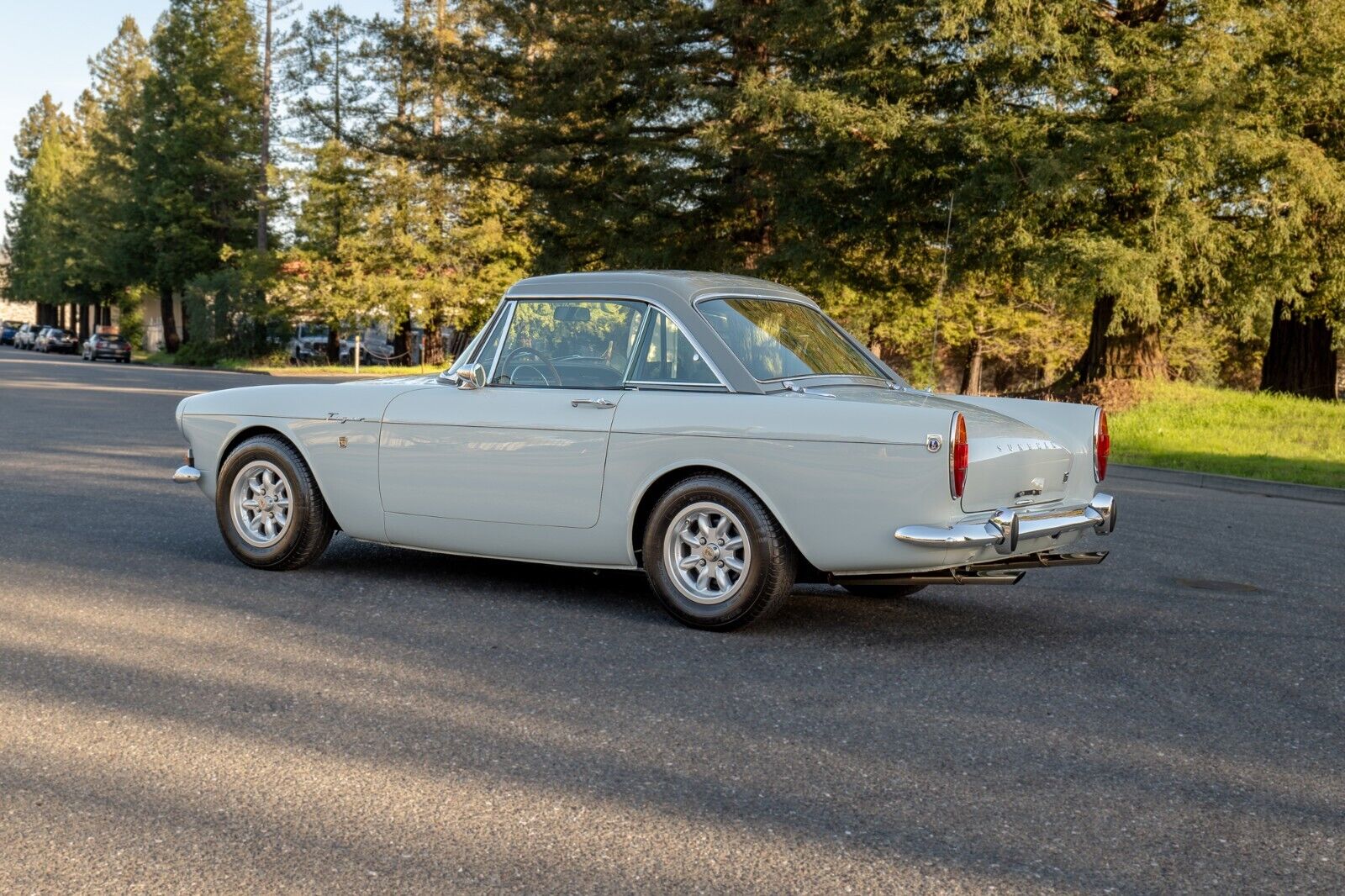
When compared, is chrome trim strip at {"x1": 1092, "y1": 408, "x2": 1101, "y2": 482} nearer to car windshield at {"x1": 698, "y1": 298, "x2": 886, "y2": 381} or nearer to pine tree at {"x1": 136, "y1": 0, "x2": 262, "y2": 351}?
car windshield at {"x1": 698, "y1": 298, "x2": 886, "y2": 381}

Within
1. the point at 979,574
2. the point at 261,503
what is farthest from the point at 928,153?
the point at 979,574

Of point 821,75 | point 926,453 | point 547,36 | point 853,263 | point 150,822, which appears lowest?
point 150,822

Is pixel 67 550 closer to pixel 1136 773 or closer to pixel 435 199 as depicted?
pixel 1136 773

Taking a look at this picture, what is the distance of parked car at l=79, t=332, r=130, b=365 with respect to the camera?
63.3 meters

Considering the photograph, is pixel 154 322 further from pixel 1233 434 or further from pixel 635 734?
pixel 635 734

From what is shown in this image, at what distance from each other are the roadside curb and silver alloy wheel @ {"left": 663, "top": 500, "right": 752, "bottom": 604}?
36.5 feet

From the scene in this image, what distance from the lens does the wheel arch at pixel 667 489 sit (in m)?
6.21

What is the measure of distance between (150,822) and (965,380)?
46763 millimetres

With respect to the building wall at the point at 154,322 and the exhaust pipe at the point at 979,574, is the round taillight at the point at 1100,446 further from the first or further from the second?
the building wall at the point at 154,322

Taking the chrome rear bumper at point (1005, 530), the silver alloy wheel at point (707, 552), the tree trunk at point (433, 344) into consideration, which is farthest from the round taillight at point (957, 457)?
the tree trunk at point (433, 344)

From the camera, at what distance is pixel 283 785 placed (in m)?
4.18

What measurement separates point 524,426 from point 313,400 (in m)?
1.48

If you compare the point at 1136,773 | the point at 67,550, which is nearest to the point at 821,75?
the point at 67,550

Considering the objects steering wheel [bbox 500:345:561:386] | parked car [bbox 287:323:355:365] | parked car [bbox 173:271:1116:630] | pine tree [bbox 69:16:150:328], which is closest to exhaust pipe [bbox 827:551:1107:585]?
parked car [bbox 173:271:1116:630]
